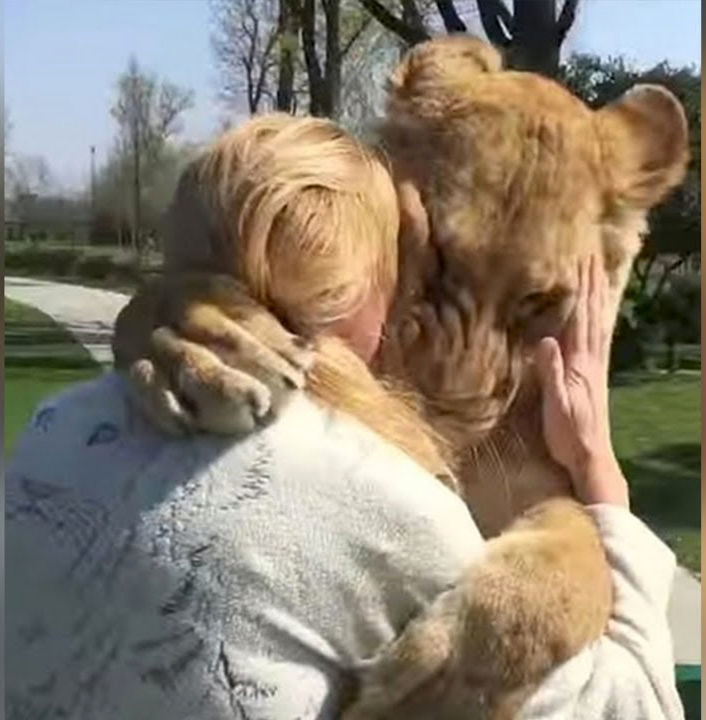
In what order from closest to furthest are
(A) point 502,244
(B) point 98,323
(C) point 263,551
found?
(C) point 263,551
(A) point 502,244
(B) point 98,323

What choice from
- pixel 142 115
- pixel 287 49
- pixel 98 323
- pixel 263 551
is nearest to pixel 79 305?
pixel 98 323

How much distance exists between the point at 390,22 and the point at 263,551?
0.54 metres

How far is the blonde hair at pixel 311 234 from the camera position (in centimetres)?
114

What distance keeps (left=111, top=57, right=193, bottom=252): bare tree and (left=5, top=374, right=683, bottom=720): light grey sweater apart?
26cm

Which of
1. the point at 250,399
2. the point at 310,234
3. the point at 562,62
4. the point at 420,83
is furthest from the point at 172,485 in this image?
the point at 562,62

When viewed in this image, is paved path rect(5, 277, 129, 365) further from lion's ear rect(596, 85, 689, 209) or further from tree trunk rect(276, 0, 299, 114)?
lion's ear rect(596, 85, 689, 209)

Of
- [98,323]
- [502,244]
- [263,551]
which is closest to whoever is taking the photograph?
[263,551]

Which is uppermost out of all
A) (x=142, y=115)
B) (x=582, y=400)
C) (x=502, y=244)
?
(x=142, y=115)

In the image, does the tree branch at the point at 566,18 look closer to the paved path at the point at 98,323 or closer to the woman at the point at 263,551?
the woman at the point at 263,551

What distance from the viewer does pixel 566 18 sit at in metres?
1.33

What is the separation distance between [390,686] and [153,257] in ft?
1.47

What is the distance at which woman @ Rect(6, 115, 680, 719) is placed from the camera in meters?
1.09

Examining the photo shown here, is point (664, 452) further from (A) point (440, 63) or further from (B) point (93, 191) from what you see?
(B) point (93, 191)

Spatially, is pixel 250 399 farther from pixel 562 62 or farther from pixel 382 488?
pixel 562 62
